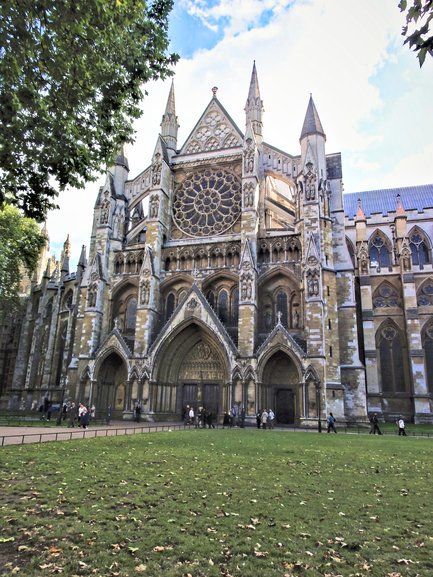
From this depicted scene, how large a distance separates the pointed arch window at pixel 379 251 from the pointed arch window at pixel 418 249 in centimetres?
235

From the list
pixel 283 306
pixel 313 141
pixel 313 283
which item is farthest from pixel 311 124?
pixel 283 306

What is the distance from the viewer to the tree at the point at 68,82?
9680mm

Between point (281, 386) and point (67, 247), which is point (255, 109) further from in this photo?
point (67, 247)

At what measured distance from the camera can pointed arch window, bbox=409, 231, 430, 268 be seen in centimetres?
4384

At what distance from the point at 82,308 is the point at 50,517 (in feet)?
103

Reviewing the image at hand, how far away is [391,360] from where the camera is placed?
38844mm

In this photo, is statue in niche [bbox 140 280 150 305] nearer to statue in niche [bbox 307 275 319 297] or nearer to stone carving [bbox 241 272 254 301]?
stone carving [bbox 241 272 254 301]

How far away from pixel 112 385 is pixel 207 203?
1662 cm

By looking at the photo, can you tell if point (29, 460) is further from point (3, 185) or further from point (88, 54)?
point (88, 54)

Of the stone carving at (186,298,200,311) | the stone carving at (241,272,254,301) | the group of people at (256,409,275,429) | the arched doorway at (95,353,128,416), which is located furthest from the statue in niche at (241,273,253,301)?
the arched doorway at (95,353,128,416)

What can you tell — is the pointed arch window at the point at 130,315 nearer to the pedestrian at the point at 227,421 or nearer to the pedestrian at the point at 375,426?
the pedestrian at the point at 227,421

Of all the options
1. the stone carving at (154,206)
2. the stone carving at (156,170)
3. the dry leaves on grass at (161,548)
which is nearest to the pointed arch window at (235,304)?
the stone carving at (154,206)

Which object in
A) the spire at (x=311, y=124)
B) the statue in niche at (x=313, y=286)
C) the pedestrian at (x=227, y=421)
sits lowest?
the pedestrian at (x=227, y=421)

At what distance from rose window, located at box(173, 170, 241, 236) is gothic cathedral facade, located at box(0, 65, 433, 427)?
0.36 ft
